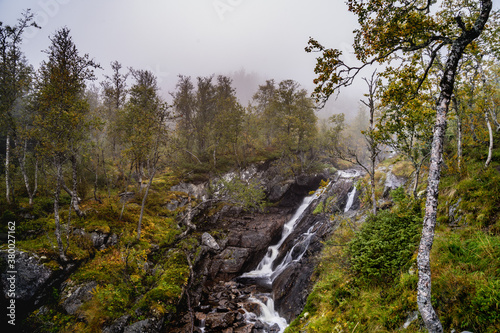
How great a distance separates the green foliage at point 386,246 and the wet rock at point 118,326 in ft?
37.0

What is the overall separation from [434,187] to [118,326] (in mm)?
14076

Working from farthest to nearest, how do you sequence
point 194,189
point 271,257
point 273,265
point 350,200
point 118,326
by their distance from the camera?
1. point 194,189
2. point 350,200
3. point 271,257
4. point 273,265
5. point 118,326

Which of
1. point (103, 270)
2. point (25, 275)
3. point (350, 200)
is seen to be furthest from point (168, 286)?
point (350, 200)

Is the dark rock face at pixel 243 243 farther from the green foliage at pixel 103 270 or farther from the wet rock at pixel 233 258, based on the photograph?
the green foliage at pixel 103 270

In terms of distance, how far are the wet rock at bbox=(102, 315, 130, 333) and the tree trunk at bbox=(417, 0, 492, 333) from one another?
12.5 meters

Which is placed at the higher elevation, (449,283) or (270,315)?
(449,283)

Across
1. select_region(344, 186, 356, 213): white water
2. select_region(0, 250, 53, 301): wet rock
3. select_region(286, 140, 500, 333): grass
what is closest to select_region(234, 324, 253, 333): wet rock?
select_region(286, 140, 500, 333): grass

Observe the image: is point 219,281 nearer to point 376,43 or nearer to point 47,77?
point 376,43

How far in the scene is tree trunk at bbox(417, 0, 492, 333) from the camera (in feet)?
14.3

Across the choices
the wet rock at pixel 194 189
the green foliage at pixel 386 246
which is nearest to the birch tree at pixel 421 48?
the green foliage at pixel 386 246

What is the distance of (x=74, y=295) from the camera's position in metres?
10.9

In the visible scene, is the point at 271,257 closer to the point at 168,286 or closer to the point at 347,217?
the point at 347,217

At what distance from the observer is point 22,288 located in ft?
33.9

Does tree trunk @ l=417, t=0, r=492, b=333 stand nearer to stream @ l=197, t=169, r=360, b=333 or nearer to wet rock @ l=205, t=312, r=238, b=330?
stream @ l=197, t=169, r=360, b=333
